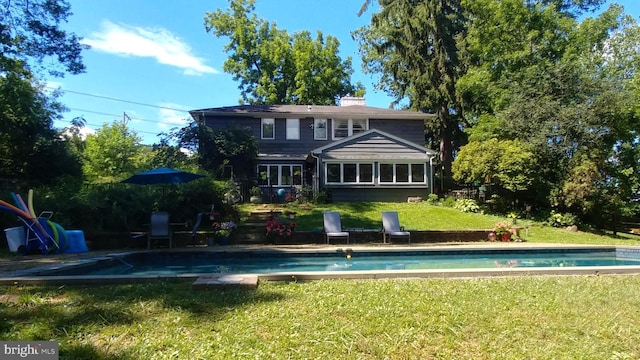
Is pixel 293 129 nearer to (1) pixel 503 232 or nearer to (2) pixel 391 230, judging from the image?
(2) pixel 391 230

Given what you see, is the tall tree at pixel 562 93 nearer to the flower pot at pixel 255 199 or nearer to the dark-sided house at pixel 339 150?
the dark-sided house at pixel 339 150

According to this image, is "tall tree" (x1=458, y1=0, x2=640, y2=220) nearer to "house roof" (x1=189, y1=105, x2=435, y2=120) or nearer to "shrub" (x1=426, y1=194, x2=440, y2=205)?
"shrub" (x1=426, y1=194, x2=440, y2=205)

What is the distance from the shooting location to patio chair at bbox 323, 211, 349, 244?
39.6 feet

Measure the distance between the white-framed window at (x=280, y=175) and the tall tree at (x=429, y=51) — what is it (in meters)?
10.7

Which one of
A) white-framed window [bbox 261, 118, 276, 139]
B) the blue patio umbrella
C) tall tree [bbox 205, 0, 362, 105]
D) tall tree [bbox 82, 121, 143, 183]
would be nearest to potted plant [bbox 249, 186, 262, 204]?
white-framed window [bbox 261, 118, 276, 139]

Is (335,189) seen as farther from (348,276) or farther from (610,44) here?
(610,44)

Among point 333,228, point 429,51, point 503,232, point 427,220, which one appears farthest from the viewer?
point 429,51

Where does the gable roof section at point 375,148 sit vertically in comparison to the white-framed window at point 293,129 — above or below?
below

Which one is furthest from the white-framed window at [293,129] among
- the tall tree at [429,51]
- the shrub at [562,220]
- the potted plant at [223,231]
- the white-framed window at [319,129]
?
the shrub at [562,220]

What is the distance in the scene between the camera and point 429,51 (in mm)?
27812

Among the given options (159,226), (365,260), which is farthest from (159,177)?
(365,260)

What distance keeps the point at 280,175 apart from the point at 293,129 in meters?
3.26

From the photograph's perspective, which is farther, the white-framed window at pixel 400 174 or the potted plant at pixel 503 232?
the white-framed window at pixel 400 174

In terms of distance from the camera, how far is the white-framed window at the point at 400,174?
2142 cm
